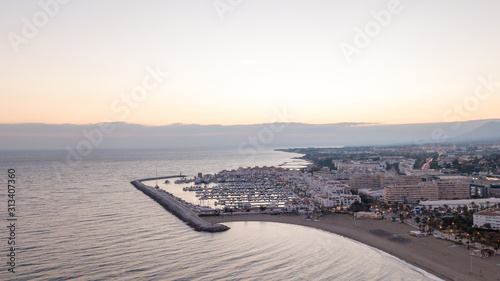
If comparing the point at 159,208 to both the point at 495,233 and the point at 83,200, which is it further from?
the point at 495,233

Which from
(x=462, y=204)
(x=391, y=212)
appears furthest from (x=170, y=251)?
(x=462, y=204)

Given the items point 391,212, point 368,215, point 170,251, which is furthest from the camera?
point 391,212

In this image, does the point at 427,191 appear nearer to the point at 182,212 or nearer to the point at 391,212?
the point at 391,212

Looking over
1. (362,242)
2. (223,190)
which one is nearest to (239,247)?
(362,242)

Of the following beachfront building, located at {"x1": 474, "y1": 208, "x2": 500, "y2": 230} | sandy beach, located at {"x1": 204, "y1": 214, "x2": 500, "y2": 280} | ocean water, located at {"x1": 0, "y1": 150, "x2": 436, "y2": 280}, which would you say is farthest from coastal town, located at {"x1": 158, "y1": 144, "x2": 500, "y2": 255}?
ocean water, located at {"x1": 0, "y1": 150, "x2": 436, "y2": 280}

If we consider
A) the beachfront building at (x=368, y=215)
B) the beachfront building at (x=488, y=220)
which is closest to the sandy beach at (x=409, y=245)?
the beachfront building at (x=368, y=215)

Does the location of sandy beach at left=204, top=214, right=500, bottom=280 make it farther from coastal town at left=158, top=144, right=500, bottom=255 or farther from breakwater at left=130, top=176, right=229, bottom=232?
breakwater at left=130, top=176, right=229, bottom=232
